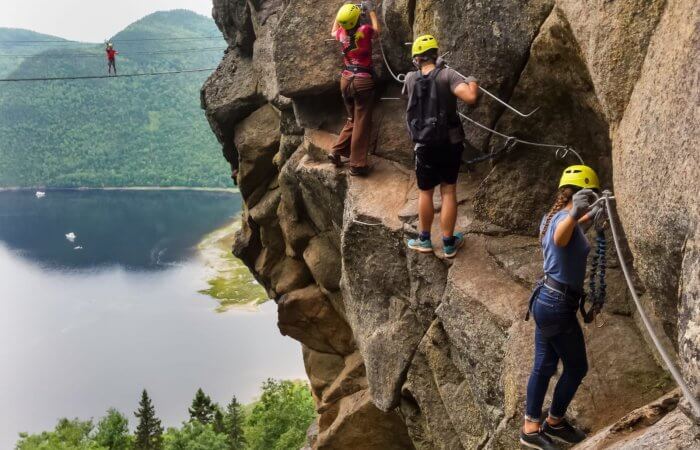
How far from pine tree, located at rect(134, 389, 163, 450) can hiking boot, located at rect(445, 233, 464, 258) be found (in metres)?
41.4

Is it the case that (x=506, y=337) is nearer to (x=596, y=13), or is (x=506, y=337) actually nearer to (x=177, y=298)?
(x=596, y=13)

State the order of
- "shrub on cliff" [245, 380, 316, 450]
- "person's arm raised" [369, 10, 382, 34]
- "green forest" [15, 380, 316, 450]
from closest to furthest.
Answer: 1. "person's arm raised" [369, 10, 382, 34]
2. "green forest" [15, 380, 316, 450]
3. "shrub on cliff" [245, 380, 316, 450]

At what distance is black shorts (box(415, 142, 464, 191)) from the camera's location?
333 inches

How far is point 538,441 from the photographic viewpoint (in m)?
6.67

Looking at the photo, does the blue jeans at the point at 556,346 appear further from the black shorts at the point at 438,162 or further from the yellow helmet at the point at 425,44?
the yellow helmet at the point at 425,44

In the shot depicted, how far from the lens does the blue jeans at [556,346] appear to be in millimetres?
6012

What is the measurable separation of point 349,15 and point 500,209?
421 cm

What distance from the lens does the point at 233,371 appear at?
58469 mm

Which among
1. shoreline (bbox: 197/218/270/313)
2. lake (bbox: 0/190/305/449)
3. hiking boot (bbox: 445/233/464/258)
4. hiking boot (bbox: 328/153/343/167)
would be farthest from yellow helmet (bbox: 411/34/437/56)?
shoreline (bbox: 197/218/270/313)

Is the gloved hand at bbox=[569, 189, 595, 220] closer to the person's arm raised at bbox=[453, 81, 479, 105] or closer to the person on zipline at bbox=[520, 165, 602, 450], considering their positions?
the person on zipline at bbox=[520, 165, 602, 450]

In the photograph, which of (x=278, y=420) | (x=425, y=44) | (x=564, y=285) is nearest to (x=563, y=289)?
(x=564, y=285)

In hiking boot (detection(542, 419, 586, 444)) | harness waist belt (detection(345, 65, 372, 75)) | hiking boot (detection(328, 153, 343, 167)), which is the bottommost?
hiking boot (detection(542, 419, 586, 444))

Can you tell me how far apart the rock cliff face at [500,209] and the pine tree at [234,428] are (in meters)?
32.1

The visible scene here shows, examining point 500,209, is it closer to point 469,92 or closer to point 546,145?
point 546,145
